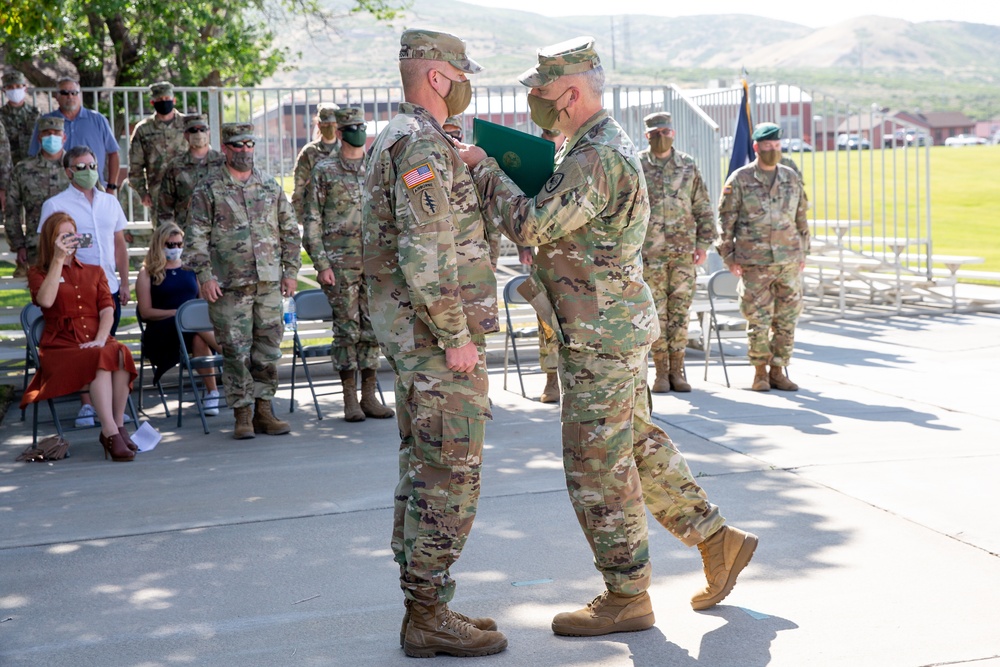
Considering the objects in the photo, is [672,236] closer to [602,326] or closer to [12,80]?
[602,326]

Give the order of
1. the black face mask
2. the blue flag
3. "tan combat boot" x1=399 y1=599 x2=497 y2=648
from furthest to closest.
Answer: the blue flag, the black face mask, "tan combat boot" x1=399 y1=599 x2=497 y2=648

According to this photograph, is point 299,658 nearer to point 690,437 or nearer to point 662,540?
point 662,540

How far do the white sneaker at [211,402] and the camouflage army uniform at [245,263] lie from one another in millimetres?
960

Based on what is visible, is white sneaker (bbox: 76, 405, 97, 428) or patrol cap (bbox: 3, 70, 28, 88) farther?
patrol cap (bbox: 3, 70, 28, 88)

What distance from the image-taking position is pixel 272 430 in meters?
8.31

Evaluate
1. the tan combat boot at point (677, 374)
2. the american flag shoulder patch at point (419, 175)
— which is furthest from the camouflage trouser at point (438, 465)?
the tan combat boot at point (677, 374)

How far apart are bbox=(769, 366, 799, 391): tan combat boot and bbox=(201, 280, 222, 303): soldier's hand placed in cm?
454

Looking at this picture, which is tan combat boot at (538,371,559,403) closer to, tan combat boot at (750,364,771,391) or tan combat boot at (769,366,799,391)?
tan combat boot at (750,364,771,391)

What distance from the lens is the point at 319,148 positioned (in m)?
9.19

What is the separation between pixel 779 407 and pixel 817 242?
20.1 feet

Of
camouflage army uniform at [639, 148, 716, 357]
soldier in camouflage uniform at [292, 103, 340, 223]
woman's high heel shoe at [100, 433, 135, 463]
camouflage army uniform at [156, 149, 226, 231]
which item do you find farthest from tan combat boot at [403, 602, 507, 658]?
camouflage army uniform at [156, 149, 226, 231]

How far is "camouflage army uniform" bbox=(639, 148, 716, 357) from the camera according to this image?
9102mm

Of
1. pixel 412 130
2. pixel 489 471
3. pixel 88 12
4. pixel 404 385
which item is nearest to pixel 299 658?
pixel 404 385

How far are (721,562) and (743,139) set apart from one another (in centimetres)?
882
